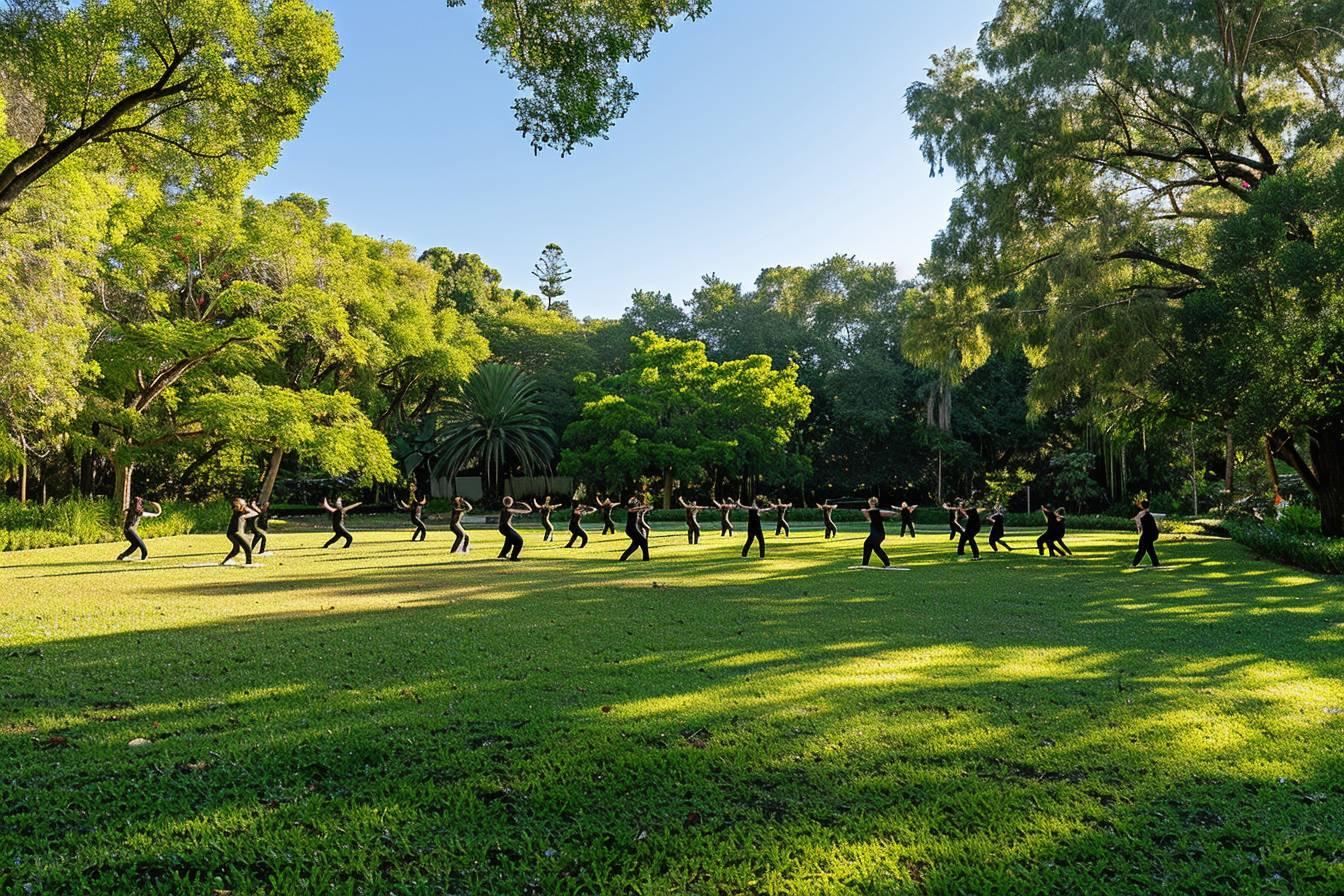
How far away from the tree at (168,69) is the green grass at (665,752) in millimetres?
6182

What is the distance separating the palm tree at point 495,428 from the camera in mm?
44562

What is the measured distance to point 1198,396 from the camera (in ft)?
56.3

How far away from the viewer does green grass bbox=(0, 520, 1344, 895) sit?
3.44m

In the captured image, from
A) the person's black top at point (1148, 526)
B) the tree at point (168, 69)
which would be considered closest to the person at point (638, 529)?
the tree at point (168, 69)

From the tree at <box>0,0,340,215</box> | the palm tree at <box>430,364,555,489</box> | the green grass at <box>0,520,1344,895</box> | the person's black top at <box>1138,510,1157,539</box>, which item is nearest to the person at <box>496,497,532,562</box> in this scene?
the green grass at <box>0,520,1344,895</box>

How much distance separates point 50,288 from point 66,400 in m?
2.85

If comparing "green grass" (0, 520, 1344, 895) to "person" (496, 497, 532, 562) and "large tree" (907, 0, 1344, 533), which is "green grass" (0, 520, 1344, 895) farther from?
"large tree" (907, 0, 1344, 533)

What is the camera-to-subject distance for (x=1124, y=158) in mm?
20547

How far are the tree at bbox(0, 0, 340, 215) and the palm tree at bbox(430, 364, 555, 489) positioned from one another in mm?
33786

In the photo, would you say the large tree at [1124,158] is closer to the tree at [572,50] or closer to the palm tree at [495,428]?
the tree at [572,50]

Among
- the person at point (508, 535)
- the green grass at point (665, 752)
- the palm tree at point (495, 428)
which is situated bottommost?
the green grass at point (665, 752)

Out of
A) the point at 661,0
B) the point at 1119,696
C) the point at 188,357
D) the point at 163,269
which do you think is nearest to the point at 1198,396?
the point at 1119,696

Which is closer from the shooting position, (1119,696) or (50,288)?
(1119,696)

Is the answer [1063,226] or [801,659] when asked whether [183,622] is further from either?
[1063,226]
